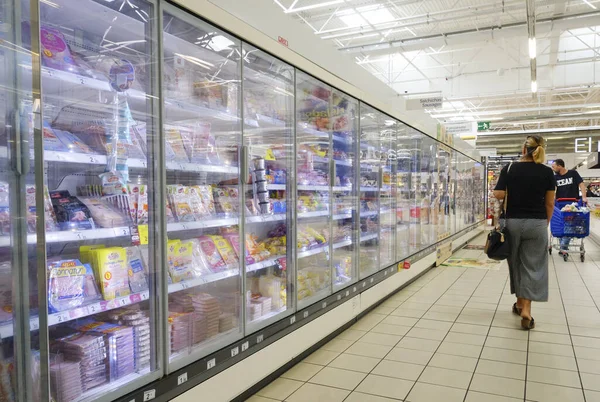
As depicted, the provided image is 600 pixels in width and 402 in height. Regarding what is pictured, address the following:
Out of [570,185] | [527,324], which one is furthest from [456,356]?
[570,185]

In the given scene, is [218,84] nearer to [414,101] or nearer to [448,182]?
[414,101]

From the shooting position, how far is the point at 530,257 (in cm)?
415

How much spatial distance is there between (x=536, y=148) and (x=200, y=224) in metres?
3.37

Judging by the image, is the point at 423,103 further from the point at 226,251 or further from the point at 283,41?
the point at 226,251

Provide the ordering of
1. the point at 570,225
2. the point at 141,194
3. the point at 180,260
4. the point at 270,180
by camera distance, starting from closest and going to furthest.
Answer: the point at 141,194, the point at 180,260, the point at 270,180, the point at 570,225

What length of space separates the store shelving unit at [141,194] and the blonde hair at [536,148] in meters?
1.97

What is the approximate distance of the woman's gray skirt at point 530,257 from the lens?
162 inches

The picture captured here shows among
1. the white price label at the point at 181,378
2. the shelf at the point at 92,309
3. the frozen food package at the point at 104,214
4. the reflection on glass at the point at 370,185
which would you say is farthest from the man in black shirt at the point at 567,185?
the frozen food package at the point at 104,214

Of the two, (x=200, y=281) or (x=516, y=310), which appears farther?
(x=516, y=310)

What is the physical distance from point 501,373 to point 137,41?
3.10 metres

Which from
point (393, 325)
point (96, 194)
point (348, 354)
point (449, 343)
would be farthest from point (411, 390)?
point (96, 194)

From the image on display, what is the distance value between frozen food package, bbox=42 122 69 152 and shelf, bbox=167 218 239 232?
646 millimetres

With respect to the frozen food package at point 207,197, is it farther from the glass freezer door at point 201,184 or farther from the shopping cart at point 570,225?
the shopping cart at point 570,225

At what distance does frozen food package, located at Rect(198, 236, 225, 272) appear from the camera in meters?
2.74
